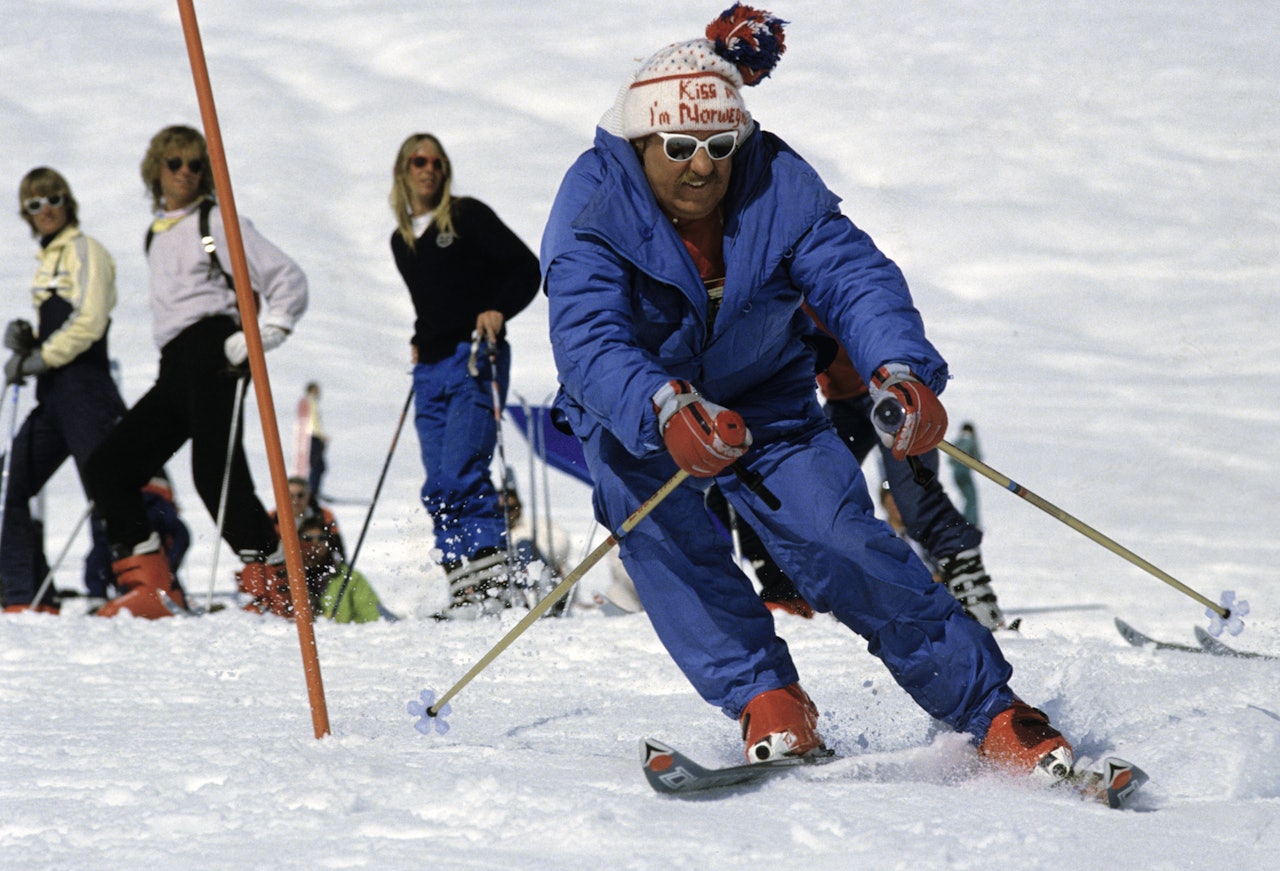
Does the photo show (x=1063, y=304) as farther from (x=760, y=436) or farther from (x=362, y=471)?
(x=760, y=436)

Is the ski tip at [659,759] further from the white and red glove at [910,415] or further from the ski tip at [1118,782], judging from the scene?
the ski tip at [1118,782]

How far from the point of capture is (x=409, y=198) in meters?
5.88

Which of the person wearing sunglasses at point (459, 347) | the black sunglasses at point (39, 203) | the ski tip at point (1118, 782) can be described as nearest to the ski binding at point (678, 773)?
the ski tip at point (1118, 782)

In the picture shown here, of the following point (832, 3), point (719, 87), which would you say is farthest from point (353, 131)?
point (719, 87)

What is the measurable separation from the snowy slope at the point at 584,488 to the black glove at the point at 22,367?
3.81 ft

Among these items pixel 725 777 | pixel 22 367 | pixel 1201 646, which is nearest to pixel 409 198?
pixel 22 367

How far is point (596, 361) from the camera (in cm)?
286

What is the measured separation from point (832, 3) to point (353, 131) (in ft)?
49.1

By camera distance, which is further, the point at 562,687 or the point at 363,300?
the point at 363,300

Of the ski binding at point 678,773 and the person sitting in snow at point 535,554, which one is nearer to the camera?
the ski binding at point 678,773

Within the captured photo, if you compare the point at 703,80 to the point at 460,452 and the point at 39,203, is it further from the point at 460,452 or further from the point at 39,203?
the point at 39,203

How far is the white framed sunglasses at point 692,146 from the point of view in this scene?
9.80 ft

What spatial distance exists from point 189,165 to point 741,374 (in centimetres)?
320

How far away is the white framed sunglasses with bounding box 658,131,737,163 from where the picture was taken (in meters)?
2.99
